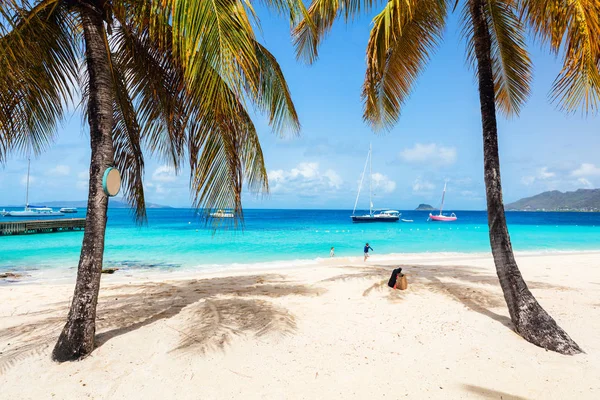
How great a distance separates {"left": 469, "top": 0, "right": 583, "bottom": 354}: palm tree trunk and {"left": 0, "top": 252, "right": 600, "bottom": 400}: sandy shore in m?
0.26

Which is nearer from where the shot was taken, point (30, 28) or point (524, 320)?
point (30, 28)

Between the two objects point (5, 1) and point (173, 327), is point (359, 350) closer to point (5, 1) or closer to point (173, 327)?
point (173, 327)

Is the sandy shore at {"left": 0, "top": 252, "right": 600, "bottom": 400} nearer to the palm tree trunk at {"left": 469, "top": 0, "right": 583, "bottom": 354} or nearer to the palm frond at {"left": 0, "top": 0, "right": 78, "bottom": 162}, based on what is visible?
the palm tree trunk at {"left": 469, "top": 0, "right": 583, "bottom": 354}

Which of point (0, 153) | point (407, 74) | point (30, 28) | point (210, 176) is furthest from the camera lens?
point (407, 74)

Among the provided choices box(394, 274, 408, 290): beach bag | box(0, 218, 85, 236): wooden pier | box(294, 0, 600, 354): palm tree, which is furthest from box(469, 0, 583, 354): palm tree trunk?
box(0, 218, 85, 236): wooden pier

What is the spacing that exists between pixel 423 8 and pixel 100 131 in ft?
19.2

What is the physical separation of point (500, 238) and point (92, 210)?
558 cm

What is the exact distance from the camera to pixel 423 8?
6.41m

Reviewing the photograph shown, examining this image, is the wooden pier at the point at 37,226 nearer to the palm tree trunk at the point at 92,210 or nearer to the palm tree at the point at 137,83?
the palm tree at the point at 137,83

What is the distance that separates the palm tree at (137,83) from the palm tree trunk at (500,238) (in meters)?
3.00

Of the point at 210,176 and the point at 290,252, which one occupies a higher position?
the point at 210,176

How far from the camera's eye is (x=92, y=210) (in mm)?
4141

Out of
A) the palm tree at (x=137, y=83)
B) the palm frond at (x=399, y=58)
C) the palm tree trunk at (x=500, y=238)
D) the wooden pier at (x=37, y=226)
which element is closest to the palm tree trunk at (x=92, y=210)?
the palm tree at (x=137, y=83)

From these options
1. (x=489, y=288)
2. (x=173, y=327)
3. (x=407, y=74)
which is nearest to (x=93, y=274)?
(x=173, y=327)
